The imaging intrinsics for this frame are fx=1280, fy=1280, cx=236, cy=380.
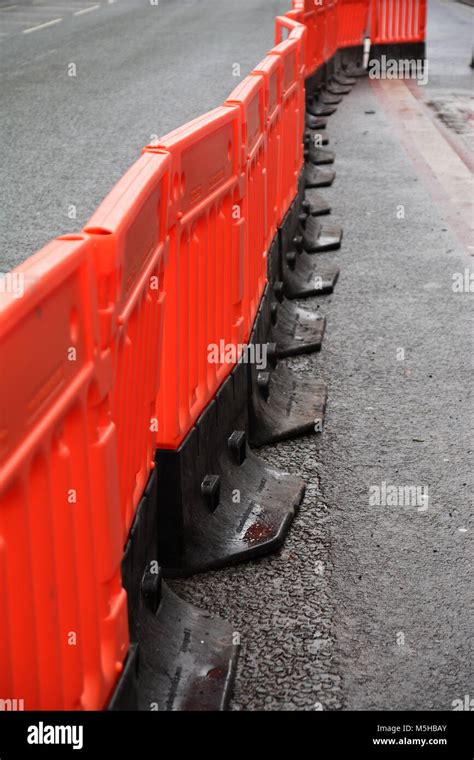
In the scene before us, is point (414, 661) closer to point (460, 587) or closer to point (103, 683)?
point (460, 587)

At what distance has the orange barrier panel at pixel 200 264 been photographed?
3.98 metres

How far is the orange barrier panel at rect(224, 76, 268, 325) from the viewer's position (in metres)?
5.11

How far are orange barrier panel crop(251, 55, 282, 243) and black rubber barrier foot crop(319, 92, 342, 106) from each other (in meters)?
9.13

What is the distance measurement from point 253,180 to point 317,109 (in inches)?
397

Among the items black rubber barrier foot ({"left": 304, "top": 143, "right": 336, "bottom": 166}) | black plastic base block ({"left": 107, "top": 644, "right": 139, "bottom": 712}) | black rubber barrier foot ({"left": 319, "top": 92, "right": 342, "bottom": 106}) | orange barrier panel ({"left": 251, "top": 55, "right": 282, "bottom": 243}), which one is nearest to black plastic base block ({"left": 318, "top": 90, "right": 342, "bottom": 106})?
black rubber barrier foot ({"left": 319, "top": 92, "right": 342, "bottom": 106})

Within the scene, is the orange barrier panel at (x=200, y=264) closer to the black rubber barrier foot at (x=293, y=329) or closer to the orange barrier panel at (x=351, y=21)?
the black rubber barrier foot at (x=293, y=329)

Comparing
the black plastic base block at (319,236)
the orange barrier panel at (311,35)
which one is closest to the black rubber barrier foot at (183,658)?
the black plastic base block at (319,236)

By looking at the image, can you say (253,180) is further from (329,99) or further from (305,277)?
(329,99)

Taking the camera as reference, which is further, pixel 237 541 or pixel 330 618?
pixel 237 541

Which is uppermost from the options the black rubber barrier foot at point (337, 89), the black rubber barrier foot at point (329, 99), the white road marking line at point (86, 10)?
the black rubber barrier foot at point (329, 99)

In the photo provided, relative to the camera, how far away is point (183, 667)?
363 centimetres

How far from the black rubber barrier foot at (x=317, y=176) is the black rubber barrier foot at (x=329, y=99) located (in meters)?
4.56
